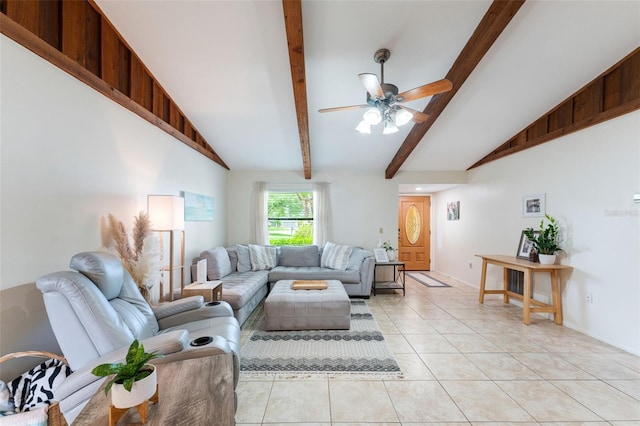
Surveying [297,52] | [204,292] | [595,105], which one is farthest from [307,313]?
[595,105]

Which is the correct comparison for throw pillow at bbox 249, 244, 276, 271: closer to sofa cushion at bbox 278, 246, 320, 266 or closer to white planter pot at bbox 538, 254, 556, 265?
sofa cushion at bbox 278, 246, 320, 266

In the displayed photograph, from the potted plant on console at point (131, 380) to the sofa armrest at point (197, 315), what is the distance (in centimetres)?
142

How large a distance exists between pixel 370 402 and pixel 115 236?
2497 millimetres

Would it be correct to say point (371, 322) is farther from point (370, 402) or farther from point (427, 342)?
point (370, 402)

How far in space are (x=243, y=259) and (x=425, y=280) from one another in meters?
3.94

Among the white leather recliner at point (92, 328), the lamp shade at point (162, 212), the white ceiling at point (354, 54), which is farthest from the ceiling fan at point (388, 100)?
the white leather recliner at point (92, 328)

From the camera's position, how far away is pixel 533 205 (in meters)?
3.98

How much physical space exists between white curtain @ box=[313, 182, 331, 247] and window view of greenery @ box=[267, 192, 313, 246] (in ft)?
0.82

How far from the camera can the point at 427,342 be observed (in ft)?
9.78

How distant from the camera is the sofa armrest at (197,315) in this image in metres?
2.28

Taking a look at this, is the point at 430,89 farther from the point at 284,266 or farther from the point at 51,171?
the point at 284,266

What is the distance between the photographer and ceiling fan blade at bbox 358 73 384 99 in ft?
7.13

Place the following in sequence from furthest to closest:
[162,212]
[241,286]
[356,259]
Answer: [356,259] → [241,286] → [162,212]

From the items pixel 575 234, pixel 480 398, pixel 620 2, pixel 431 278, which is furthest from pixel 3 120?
pixel 431 278
